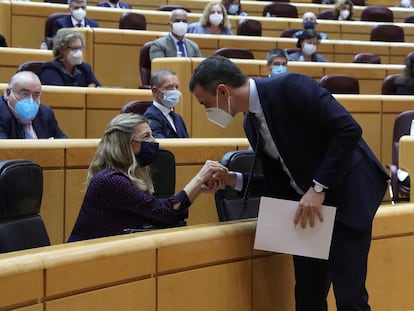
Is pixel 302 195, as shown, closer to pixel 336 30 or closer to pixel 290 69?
pixel 290 69

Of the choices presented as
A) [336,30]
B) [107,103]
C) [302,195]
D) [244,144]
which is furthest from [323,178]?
[336,30]

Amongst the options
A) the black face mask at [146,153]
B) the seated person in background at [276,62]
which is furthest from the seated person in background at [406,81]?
the black face mask at [146,153]

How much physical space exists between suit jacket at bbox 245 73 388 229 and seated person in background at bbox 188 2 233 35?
4.58 metres

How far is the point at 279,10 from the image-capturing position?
852 centimetres

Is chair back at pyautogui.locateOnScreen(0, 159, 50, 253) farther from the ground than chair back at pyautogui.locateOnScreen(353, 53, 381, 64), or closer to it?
closer to it

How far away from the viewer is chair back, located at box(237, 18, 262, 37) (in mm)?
7238

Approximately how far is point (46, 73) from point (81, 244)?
290 centimetres

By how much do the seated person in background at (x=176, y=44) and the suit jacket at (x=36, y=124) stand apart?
6.28 feet

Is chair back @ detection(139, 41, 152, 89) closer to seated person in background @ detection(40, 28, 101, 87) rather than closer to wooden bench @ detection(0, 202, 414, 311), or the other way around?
seated person in background @ detection(40, 28, 101, 87)

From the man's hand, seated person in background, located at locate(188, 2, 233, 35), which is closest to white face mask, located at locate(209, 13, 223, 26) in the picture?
seated person in background, located at locate(188, 2, 233, 35)

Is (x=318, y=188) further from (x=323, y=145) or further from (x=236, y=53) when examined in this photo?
(x=236, y=53)

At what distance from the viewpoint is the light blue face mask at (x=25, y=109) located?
3.44 m

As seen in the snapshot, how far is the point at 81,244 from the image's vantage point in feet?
5.85

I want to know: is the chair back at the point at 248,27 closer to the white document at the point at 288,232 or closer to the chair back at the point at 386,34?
the chair back at the point at 386,34
